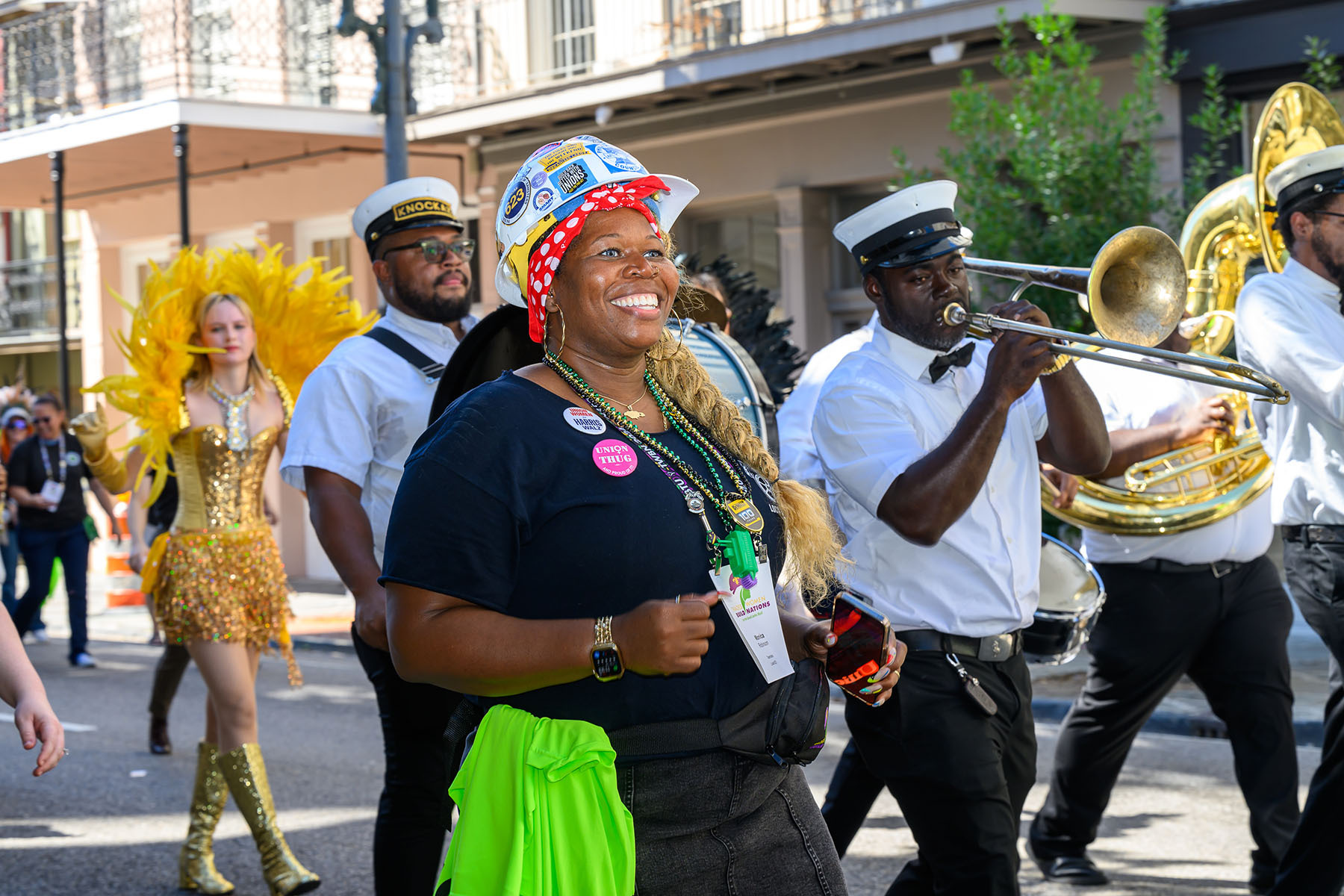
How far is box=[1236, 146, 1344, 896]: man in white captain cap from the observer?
13.6ft

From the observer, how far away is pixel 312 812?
662 cm

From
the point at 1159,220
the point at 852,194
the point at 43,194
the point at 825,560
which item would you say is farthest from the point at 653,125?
the point at 825,560

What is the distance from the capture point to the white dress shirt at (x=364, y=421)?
14.5 ft

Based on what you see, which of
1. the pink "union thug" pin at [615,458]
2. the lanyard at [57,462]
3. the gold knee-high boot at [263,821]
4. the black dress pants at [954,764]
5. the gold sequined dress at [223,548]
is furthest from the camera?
the lanyard at [57,462]

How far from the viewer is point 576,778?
2.37 meters

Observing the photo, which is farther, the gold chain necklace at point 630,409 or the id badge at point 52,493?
the id badge at point 52,493

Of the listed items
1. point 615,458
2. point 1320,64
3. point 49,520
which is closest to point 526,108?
point 49,520

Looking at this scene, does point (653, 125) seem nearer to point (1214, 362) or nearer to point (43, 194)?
point (43, 194)

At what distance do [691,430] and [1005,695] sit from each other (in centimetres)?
142

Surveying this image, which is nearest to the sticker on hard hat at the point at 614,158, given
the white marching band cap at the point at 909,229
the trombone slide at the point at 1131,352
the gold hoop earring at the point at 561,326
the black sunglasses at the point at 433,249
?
the gold hoop earring at the point at 561,326

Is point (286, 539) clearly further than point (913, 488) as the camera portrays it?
Yes

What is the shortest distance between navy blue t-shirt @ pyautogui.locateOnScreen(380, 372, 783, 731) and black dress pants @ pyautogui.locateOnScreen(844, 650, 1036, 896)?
3.44 feet

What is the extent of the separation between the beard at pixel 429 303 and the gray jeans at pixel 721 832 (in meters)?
2.29

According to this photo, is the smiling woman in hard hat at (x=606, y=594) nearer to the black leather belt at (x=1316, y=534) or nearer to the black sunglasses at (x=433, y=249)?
the black sunglasses at (x=433, y=249)
